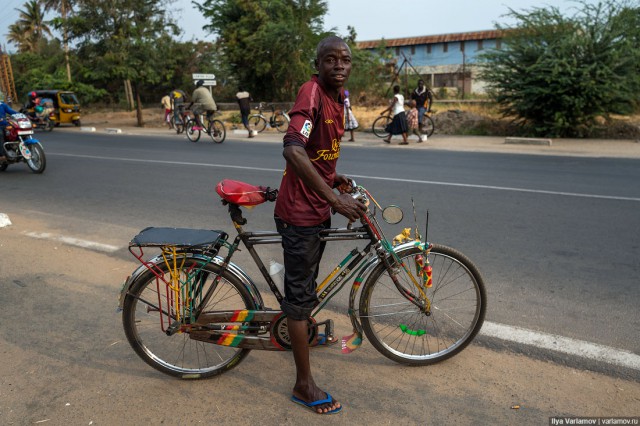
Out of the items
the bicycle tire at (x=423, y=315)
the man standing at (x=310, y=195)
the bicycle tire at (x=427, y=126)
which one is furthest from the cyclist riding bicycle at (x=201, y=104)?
the man standing at (x=310, y=195)

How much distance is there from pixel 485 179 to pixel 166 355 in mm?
6955

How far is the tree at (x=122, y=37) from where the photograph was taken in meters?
23.1

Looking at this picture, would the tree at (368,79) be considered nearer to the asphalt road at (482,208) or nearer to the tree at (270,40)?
the tree at (270,40)

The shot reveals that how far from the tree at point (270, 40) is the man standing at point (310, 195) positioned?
2334cm

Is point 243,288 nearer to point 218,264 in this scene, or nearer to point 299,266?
point 218,264

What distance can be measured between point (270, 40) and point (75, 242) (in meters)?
21.2

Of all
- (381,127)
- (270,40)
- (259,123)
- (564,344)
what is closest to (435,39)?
(270,40)

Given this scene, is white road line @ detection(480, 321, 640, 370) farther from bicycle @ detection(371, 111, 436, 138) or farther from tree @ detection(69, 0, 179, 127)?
tree @ detection(69, 0, 179, 127)

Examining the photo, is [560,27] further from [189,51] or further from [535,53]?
[189,51]

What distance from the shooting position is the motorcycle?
979 centimetres

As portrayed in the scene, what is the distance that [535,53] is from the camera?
49.6ft

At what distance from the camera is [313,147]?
251 centimetres

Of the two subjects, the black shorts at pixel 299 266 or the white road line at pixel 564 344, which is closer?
the black shorts at pixel 299 266

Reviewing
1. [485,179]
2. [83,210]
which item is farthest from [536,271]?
[83,210]
